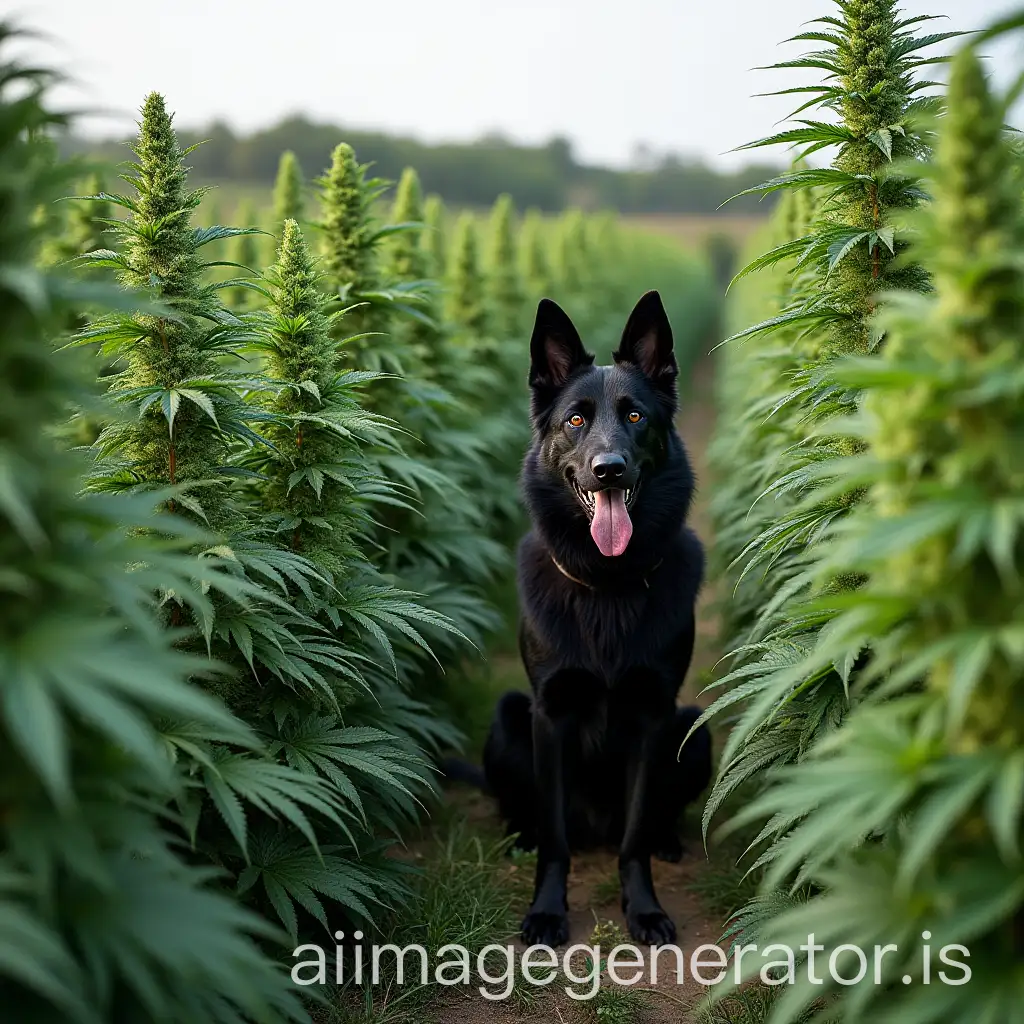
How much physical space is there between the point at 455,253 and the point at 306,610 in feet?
23.6

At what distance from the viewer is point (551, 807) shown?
4.28 metres

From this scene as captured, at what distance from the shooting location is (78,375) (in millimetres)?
2168

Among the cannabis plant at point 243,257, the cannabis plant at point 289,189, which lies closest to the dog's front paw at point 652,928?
the cannabis plant at point 289,189

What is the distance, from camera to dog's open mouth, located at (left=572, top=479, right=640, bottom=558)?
163 inches

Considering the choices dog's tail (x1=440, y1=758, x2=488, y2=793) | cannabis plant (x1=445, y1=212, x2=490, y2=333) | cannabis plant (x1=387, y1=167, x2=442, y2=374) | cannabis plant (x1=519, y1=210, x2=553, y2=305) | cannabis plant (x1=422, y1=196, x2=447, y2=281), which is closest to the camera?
dog's tail (x1=440, y1=758, x2=488, y2=793)

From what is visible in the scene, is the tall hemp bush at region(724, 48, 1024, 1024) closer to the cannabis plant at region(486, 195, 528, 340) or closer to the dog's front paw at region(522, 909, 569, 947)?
the dog's front paw at region(522, 909, 569, 947)

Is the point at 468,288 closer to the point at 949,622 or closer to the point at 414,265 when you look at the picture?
the point at 414,265

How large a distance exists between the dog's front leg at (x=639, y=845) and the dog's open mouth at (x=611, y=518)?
84cm

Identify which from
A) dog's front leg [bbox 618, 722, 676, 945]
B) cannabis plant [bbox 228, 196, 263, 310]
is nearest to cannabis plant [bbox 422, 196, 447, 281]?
cannabis plant [bbox 228, 196, 263, 310]

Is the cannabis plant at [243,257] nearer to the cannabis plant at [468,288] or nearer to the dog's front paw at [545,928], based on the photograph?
the cannabis plant at [468,288]

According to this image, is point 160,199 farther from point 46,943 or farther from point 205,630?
point 46,943

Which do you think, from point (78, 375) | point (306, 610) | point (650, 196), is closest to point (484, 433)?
point (306, 610)

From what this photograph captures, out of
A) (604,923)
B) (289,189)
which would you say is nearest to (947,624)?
(604,923)

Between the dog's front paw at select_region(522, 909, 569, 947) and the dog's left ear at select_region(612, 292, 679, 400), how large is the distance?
2522 mm
